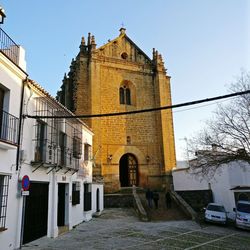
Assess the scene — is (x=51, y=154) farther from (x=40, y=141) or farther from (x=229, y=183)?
(x=229, y=183)

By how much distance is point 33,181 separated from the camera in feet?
32.6

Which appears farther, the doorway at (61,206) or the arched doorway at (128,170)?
the arched doorway at (128,170)

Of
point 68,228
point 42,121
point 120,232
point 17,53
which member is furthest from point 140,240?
point 17,53

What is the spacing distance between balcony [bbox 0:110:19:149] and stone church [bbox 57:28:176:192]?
13874mm

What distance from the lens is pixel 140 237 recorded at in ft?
37.2

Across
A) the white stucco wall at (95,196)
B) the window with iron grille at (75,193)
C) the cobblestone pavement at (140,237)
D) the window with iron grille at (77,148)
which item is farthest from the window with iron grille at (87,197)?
the window with iron grille at (77,148)


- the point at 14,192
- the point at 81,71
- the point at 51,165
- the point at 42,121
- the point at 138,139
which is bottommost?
the point at 14,192

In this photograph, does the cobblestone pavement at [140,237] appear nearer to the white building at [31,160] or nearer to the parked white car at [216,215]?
the parked white car at [216,215]

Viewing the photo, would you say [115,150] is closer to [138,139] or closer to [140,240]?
[138,139]

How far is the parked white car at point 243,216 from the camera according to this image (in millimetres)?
14367

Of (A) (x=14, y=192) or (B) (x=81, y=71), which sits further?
(B) (x=81, y=71)

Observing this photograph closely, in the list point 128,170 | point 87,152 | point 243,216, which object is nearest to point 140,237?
point 243,216

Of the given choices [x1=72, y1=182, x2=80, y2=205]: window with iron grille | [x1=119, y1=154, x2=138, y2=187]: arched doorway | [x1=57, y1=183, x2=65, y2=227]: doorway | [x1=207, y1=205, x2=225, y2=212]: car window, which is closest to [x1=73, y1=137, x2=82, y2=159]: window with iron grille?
[x1=72, y1=182, x2=80, y2=205]: window with iron grille

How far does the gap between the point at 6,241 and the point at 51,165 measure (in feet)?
10.7
